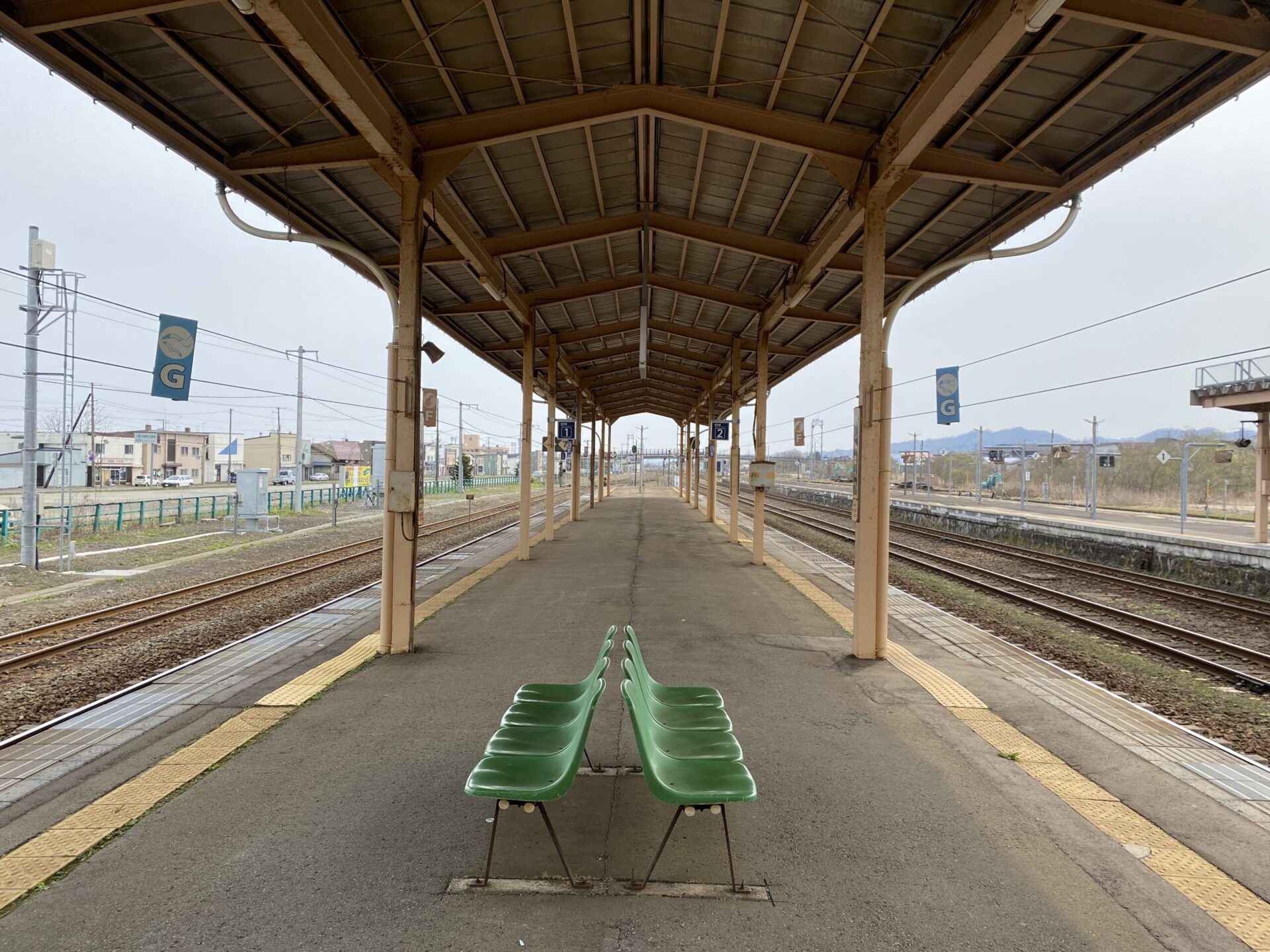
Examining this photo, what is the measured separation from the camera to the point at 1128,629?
9.27 m

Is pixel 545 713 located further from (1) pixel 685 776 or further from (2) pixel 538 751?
(1) pixel 685 776

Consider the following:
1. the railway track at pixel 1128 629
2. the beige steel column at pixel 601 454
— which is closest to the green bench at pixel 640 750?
the railway track at pixel 1128 629

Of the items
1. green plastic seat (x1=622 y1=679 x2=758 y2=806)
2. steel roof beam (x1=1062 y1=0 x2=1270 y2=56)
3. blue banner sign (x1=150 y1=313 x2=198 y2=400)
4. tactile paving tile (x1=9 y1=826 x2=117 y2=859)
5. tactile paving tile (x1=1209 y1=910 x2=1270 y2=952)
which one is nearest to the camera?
tactile paving tile (x1=1209 y1=910 x2=1270 y2=952)

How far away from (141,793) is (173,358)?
25.0 ft

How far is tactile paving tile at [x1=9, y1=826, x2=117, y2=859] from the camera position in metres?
3.04

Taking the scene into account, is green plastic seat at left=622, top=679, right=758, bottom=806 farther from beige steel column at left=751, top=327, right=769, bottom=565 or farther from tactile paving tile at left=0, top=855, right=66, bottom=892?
beige steel column at left=751, top=327, right=769, bottom=565

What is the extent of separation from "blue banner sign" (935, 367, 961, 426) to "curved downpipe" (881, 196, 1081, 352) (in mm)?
9163

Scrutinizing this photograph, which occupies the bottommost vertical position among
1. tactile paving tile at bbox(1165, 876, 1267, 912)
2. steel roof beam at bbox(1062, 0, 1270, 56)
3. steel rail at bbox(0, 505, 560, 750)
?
steel rail at bbox(0, 505, 560, 750)

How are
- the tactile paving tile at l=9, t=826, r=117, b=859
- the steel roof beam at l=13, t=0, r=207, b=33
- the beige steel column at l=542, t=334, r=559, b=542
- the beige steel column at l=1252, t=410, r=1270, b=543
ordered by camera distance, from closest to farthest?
the tactile paving tile at l=9, t=826, r=117, b=859 < the steel roof beam at l=13, t=0, r=207, b=33 < the beige steel column at l=542, t=334, r=559, b=542 < the beige steel column at l=1252, t=410, r=1270, b=543

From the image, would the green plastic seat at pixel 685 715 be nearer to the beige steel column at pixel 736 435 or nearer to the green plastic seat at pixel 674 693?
the green plastic seat at pixel 674 693

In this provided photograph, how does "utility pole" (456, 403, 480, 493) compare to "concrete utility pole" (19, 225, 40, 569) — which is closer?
"concrete utility pole" (19, 225, 40, 569)

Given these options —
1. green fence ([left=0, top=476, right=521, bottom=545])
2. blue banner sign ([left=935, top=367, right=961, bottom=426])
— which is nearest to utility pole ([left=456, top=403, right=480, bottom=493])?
green fence ([left=0, top=476, right=521, bottom=545])

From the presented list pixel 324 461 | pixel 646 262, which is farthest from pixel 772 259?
pixel 324 461

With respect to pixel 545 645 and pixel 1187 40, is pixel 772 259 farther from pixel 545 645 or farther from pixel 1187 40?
pixel 545 645
